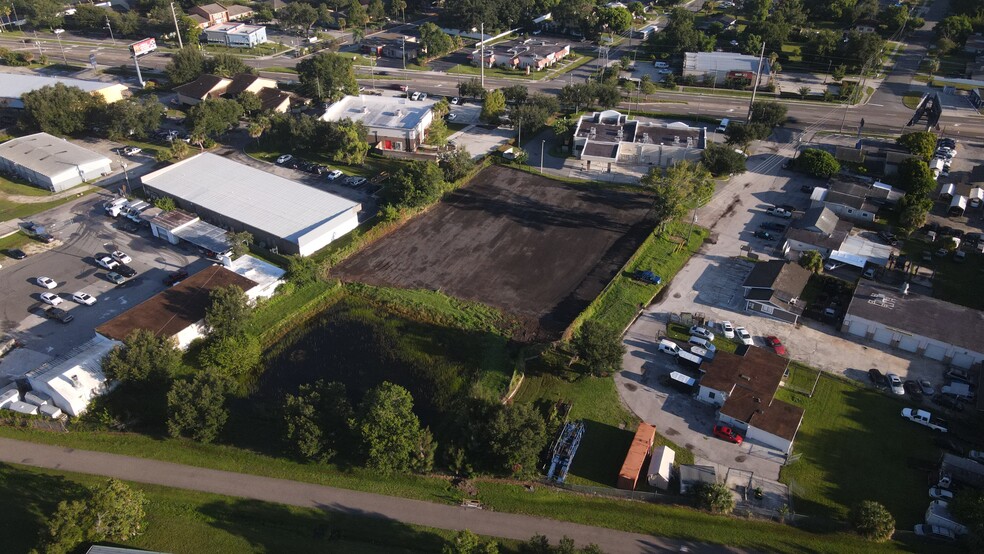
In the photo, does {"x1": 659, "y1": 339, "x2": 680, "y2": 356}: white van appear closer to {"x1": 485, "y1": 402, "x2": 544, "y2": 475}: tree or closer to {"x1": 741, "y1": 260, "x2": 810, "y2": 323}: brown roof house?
{"x1": 741, "y1": 260, "x2": 810, "y2": 323}: brown roof house

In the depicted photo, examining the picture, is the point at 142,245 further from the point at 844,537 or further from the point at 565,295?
the point at 844,537

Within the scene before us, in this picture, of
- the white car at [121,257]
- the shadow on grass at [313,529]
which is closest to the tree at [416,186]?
the white car at [121,257]

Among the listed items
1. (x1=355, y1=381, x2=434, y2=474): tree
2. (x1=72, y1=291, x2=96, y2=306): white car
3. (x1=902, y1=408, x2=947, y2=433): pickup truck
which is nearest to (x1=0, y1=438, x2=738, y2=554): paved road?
(x1=355, y1=381, x2=434, y2=474): tree

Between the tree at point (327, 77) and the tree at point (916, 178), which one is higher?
the tree at point (327, 77)

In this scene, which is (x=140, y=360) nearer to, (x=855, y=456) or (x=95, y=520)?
(x=95, y=520)

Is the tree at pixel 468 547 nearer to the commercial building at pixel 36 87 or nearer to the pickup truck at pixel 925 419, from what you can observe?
the pickup truck at pixel 925 419

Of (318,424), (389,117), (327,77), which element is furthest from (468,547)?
(327,77)

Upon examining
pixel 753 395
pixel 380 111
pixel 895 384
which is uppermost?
pixel 380 111
